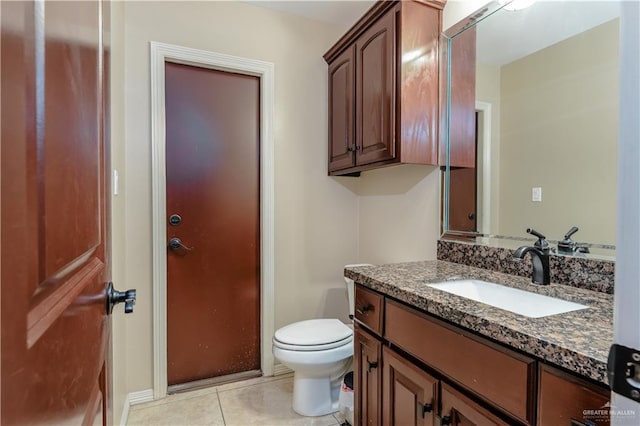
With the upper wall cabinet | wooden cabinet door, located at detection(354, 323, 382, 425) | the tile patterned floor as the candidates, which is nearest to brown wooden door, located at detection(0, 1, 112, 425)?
wooden cabinet door, located at detection(354, 323, 382, 425)

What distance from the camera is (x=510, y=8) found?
1.43 meters

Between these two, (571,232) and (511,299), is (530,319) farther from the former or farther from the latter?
(571,232)

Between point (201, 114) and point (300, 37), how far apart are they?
0.89m

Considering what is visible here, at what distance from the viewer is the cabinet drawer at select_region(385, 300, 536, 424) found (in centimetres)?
73

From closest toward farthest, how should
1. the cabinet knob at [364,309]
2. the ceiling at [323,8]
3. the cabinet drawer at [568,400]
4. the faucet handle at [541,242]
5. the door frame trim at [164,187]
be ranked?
the cabinet drawer at [568,400], the faucet handle at [541,242], the cabinet knob at [364,309], the door frame trim at [164,187], the ceiling at [323,8]

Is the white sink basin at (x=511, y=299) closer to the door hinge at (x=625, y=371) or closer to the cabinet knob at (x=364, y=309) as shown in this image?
the cabinet knob at (x=364, y=309)

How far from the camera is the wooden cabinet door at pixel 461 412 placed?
0.82 m

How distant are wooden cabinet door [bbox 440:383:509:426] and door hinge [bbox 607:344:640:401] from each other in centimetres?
50

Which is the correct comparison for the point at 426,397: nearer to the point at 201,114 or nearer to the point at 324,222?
the point at 324,222

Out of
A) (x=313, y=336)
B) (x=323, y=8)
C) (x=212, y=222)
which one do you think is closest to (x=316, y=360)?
(x=313, y=336)

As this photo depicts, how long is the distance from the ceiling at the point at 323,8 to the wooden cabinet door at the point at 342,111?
1.12ft

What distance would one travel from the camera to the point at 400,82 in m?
1.61

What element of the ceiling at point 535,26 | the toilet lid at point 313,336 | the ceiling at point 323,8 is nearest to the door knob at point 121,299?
the toilet lid at point 313,336

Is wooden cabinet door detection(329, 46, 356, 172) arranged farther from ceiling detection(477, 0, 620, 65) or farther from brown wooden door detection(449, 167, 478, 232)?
ceiling detection(477, 0, 620, 65)
